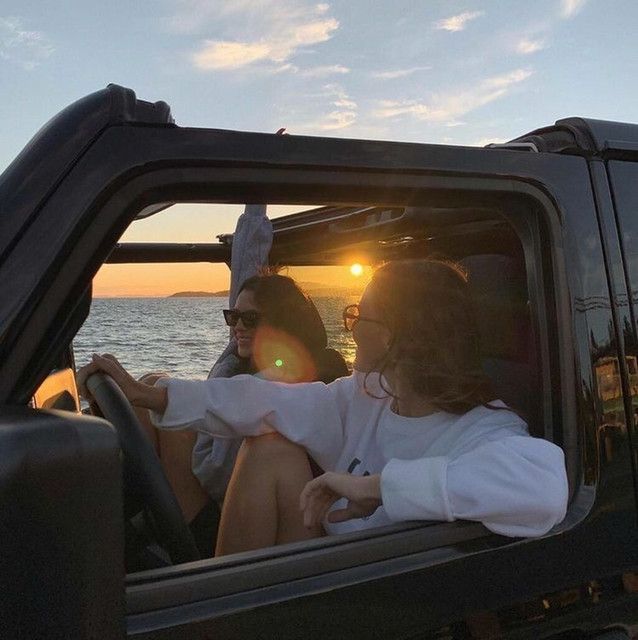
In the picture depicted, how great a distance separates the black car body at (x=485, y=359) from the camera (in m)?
0.79

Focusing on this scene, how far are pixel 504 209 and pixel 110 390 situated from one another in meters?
1.03

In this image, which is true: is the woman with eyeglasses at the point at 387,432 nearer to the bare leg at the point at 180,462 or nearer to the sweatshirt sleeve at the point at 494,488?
the sweatshirt sleeve at the point at 494,488

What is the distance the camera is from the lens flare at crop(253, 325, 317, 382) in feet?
8.63

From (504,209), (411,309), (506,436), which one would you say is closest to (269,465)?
(411,309)

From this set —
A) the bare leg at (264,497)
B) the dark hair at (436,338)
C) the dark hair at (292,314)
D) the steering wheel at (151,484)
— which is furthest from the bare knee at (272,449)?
the dark hair at (292,314)

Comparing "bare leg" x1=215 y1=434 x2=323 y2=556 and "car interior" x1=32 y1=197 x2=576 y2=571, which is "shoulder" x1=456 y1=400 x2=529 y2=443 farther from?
"bare leg" x1=215 y1=434 x2=323 y2=556

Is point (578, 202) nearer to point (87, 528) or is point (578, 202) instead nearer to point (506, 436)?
point (506, 436)

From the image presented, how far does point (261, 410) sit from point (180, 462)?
0.88 meters

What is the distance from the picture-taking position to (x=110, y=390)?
6.31 ft

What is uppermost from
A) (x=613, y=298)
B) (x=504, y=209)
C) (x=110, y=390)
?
(x=504, y=209)

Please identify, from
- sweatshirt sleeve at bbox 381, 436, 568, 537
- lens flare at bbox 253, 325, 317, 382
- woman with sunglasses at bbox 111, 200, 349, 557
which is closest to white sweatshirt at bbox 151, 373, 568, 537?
sweatshirt sleeve at bbox 381, 436, 568, 537

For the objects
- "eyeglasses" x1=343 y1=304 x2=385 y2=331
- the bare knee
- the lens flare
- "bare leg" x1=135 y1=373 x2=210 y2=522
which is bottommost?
"bare leg" x1=135 y1=373 x2=210 y2=522

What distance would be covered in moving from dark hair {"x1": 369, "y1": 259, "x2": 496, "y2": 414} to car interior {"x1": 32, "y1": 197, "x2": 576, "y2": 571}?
9 cm

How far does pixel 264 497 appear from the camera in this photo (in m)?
1.87
